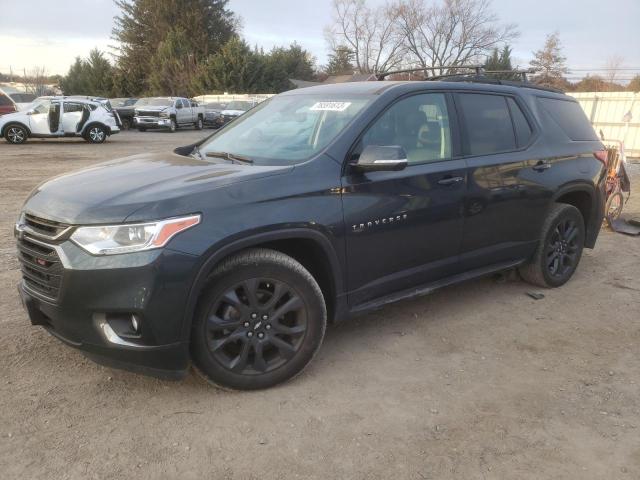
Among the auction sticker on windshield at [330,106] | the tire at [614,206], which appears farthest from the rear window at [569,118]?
the tire at [614,206]

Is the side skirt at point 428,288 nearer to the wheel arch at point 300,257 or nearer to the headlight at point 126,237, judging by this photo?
the wheel arch at point 300,257

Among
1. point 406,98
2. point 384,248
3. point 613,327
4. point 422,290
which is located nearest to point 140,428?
point 384,248

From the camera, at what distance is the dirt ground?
246cm

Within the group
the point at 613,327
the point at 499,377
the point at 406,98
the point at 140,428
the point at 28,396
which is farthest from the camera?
the point at 613,327

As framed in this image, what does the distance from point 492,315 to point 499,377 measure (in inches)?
41.0

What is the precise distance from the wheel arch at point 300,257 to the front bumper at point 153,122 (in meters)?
25.1

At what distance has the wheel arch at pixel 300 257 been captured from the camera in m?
2.66

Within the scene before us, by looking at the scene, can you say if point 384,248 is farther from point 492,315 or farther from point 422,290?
point 492,315

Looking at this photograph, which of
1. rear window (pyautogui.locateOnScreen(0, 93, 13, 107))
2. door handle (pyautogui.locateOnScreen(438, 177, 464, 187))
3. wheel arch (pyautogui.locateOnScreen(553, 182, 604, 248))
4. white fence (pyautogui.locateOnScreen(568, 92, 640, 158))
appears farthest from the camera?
rear window (pyautogui.locateOnScreen(0, 93, 13, 107))

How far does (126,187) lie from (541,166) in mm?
3233

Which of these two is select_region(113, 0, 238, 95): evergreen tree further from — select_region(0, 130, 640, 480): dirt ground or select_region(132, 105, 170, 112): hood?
select_region(0, 130, 640, 480): dirt ground

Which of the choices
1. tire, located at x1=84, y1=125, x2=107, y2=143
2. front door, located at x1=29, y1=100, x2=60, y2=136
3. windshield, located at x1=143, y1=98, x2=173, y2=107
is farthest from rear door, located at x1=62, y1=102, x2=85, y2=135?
windshield, located at x1=143, y1=98, x2=173, y2=107

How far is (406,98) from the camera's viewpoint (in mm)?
3602

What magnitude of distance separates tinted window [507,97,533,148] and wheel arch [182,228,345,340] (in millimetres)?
2102
